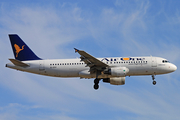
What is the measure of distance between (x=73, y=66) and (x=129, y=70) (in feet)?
27.4

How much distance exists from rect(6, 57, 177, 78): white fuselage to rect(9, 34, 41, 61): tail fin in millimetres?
1694

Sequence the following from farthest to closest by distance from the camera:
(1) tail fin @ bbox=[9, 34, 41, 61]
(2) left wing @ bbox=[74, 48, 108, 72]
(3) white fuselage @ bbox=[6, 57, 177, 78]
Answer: (1) tail fin @ bbox=[9, 34, 41, 61]
(3) white fuselage @ bbox=[6, 57, 177, 78]
(2) left wing @ bbox=[74, 48, 108, 72]

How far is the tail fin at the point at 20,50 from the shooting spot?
43.4m

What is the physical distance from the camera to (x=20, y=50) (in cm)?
4384

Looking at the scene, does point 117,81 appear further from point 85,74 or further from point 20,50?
point 20,50

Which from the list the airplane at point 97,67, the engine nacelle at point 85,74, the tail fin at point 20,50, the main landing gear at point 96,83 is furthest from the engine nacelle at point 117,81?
the tail fin at point 20,50

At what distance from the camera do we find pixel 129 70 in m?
40.6

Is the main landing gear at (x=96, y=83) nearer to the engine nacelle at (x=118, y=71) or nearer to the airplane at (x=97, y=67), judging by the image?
the airplane at (x=97, y=67)

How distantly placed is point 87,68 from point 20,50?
11336 mm

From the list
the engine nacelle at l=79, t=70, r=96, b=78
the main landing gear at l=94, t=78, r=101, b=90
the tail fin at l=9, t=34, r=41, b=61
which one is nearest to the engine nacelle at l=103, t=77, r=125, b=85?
the main landing gear at l=94, t=78, r=101, b=90

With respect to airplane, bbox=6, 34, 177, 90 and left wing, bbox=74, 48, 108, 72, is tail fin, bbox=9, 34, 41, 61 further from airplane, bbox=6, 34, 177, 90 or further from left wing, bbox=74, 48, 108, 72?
left wing, bbox=74, 48, 108, 72

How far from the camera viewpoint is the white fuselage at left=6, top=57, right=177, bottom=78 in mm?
40844

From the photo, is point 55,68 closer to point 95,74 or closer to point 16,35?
point 95,74

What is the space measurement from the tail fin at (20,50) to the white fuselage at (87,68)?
5.56 feet
